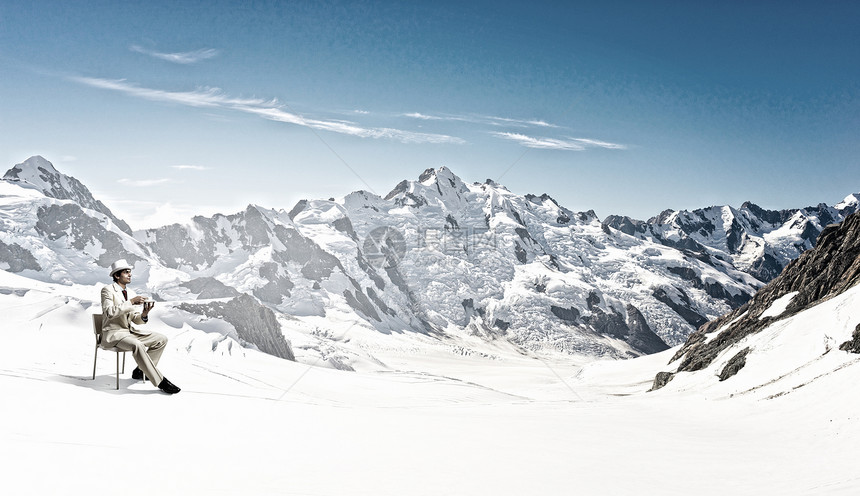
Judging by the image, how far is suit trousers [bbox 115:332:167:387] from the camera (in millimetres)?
10875

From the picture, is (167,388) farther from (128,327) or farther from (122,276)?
(122,276)

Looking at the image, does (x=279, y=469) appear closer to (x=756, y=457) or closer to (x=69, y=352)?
(x=69, y=352)

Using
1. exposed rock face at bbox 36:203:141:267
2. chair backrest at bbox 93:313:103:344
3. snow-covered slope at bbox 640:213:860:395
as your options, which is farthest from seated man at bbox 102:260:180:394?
exposed rock face at bbox 36:203:141:267

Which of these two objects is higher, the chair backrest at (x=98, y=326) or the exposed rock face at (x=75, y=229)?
the chair backrest at (x=98, y=326)

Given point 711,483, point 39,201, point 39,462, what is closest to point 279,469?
point 39,462

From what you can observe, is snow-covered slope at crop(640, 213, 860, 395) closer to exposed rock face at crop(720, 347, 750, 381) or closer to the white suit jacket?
exposed rock face at crop(720, 347, 750, 381)

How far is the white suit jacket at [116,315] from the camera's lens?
10.8m

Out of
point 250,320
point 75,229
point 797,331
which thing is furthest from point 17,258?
point 797,331

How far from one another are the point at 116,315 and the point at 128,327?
17.7 inches

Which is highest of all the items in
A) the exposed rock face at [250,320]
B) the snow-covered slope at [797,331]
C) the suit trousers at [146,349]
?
the suit trousers at [146,349]

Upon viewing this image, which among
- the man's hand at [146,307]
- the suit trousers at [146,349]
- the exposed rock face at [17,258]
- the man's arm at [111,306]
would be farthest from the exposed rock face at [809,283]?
the exposed rock face at [17,258]

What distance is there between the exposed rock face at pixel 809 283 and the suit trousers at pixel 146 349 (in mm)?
36317

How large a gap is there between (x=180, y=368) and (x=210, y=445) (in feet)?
28.6

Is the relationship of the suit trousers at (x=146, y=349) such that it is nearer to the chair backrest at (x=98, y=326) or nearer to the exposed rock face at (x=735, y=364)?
the chair backrest at (x=98, y=326)
